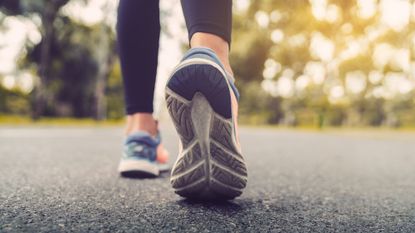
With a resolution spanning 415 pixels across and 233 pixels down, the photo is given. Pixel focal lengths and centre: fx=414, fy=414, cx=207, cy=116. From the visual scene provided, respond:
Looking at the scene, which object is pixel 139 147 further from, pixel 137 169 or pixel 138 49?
pixel 138 49

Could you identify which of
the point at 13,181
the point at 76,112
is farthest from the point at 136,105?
the point at 76,112

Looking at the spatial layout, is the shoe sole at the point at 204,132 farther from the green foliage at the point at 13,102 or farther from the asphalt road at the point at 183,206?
the green foliage at the point at 13,102

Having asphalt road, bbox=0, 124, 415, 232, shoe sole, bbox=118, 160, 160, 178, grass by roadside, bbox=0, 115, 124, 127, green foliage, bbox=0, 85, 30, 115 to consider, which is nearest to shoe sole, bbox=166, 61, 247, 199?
asphalt road, bbox=0, 124, 415, 232

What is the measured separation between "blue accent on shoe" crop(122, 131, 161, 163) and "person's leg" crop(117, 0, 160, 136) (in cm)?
3

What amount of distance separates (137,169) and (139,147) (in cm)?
7

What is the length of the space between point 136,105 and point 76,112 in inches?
653

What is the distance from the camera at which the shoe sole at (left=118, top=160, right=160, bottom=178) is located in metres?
1.38

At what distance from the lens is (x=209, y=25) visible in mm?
964

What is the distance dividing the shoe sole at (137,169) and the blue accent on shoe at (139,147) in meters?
0.02

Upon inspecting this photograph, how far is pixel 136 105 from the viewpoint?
141 cm

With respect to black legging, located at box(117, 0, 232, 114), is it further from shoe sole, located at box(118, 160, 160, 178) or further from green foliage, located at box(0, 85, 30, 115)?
green foliage, located at box(0, 85, 30, 115)

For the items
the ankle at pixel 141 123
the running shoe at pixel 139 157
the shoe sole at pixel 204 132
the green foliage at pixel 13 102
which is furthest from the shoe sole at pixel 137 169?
the green foliage at pixel 13 102

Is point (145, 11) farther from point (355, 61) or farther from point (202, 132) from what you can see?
point (355, 61)

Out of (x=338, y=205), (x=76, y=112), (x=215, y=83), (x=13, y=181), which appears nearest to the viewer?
(x=215, y=83)
